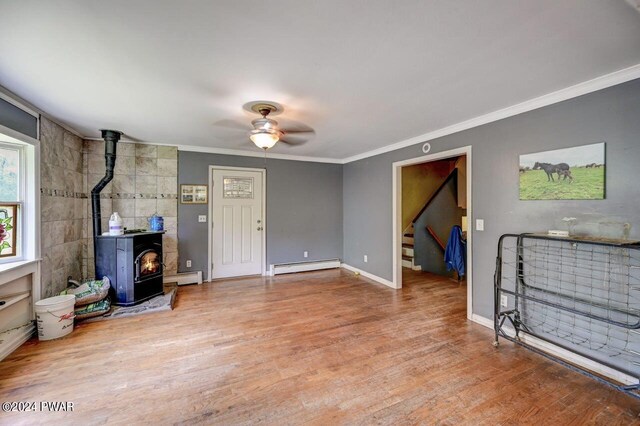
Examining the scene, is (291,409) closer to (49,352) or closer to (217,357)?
(217,357)

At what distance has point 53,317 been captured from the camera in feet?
8.50

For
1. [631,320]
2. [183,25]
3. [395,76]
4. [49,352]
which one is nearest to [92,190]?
[49,352]

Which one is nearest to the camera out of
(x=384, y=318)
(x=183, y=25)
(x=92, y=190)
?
(x=183, y=25)

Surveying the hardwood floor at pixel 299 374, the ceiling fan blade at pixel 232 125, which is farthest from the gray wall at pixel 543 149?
the ceiling fan blade at pixel 232 125

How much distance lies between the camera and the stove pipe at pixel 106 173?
354 centimetres

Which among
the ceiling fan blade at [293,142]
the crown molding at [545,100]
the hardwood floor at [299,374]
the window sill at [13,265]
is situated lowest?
the hardwood floor at [299,374]

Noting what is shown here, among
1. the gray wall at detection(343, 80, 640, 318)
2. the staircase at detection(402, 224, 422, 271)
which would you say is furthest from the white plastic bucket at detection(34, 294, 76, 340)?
the staircase at detection(402, 224, 422, 271)

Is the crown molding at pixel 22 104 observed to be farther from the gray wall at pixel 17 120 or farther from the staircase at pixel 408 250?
the staircase at pixel 408 250

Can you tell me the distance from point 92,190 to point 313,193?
11.7 ft

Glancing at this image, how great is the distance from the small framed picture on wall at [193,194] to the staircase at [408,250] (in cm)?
423

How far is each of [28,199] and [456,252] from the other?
18.9 feet

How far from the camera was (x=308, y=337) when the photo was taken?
2666 millimetres

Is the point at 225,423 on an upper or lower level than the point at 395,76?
lower

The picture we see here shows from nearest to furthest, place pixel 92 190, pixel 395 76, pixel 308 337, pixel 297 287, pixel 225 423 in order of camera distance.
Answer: pixel 225 423 → pixel 395 76 → pixel 308 337 → pixel 92 190 → pixel 297 287
